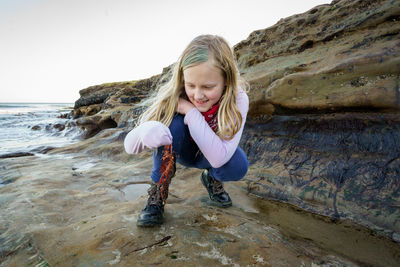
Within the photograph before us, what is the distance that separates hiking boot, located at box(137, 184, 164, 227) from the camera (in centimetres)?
131

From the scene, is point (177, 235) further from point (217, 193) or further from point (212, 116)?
point (212, 116)

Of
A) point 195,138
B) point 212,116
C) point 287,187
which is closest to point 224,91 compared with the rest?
point 212,116

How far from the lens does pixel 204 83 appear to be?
1.45 meters

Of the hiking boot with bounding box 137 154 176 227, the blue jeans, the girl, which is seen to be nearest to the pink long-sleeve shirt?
the girl

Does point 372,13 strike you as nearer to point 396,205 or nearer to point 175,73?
point 396,205

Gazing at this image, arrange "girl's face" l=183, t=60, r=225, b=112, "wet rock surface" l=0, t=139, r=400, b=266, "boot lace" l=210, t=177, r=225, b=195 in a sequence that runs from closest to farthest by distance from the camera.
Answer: "wet rock surface" l=0, t=139, r=400, b=266, "girl's face" l=183, t=60, r=225, b=112, "boot lace" l=210, t=177, r=225, b=195

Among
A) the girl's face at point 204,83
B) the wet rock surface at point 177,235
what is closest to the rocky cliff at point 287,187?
the wet rock surface at point 177,235

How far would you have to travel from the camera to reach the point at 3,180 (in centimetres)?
264

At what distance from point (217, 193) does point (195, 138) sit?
25.9 inches

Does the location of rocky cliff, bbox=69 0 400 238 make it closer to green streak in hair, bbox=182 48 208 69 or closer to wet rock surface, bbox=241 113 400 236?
wet rock surface, bbox=241 113 400 236

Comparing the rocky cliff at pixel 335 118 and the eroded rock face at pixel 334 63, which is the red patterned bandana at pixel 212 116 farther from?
the eroded rock face at pixel 334 63

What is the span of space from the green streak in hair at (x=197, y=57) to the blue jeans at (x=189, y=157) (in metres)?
0.41

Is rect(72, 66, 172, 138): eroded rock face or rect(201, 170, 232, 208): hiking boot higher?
rect(72, 66, 172, 138): eroded rock face

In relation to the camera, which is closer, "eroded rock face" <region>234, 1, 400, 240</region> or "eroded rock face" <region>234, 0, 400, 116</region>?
"eroded rock face" <region>234, 1, 400, 240</region>
